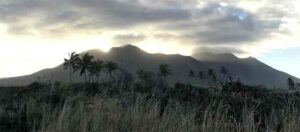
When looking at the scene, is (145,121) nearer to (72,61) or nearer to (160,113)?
(160,113)

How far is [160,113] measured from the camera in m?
10.7

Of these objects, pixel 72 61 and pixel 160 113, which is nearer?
pixel 160 113

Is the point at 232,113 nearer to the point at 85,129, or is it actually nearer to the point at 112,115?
the point at 112,115

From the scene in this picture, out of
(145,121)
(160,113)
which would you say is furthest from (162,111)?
(145,121)

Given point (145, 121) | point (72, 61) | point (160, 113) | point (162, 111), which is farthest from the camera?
point (72, 61)

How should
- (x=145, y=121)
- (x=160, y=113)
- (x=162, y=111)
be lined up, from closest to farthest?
(x=145, y=121), (x=160, y=113), (x=162, y=111)

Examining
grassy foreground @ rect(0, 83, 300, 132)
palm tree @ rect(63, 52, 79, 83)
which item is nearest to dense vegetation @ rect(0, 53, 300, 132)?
grassy foreground @ rect(0, 83, 300, 132)

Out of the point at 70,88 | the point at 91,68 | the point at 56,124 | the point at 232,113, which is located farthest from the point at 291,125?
the point at 91,68

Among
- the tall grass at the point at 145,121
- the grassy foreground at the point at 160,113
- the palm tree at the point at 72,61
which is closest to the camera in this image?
the tall grass at the point at 145,121

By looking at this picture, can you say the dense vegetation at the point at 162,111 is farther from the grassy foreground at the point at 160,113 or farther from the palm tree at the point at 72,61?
the palm tree at the point at 72,61

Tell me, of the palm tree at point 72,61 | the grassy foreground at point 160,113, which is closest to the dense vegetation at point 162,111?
the grassy foreground at point 160,113

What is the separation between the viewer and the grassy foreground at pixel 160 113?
8.45m

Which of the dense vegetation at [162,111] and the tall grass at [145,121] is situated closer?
the tall grass at [145,121]

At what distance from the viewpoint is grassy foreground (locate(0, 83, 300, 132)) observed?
8.45 m
